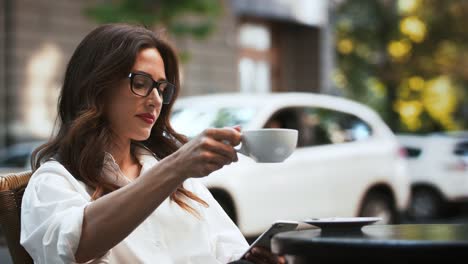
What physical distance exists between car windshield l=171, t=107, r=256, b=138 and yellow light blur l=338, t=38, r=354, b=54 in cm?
2528

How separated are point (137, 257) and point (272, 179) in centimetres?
583

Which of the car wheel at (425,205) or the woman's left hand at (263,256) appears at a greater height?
the woman's left hand at (263,256)

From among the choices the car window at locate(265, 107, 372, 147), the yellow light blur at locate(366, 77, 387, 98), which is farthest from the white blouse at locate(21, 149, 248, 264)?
the yellow light blur at locate(366, 77, 387, 98)

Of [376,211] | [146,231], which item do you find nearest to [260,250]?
[146,231]

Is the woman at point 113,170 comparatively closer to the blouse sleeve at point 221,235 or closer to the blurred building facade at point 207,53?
the blouse sleeve at point 221,235

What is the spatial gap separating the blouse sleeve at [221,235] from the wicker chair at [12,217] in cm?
54

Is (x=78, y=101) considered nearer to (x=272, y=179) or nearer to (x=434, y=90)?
(x=272, y=179)

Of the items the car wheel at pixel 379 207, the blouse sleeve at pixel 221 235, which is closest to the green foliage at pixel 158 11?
the car wheel at pixel 379 207

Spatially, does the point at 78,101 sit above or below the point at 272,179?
above

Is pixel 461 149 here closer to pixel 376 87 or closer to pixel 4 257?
pixel 4 257

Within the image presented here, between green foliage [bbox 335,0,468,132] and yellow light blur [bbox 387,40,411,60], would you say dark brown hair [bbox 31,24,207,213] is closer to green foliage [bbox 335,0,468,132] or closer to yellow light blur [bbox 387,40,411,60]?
green foliage [bbox 335,0,468,132]

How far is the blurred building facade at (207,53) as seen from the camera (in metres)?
17.8

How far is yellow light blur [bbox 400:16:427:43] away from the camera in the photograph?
101ft

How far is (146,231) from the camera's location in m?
2.63
